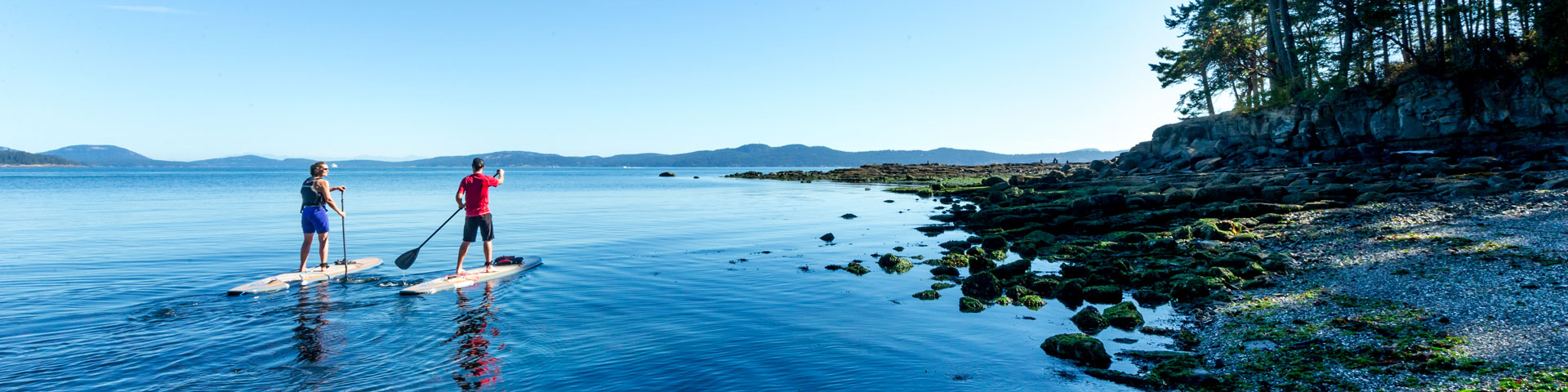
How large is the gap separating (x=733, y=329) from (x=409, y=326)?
4.51 m

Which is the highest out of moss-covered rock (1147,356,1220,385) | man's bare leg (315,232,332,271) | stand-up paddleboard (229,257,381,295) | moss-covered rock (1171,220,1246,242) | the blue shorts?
the blue shorts

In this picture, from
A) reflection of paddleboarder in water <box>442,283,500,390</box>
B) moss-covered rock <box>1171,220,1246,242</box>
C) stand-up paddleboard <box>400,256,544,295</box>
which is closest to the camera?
reflection of paddleboarder in water <box>442,283,500,390</box>

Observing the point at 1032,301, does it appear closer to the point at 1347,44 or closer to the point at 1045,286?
the point at 1045,286

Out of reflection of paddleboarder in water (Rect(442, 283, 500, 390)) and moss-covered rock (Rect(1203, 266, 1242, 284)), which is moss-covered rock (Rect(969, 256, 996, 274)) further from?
reflection of paddleboarder in water (Rect(442, 283, 500, 390))

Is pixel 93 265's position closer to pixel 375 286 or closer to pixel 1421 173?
pixel 375 286

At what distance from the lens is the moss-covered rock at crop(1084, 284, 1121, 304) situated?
11.4m

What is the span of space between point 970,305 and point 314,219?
39.4 ft

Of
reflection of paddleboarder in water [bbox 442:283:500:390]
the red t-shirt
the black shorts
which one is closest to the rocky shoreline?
reflection of paddleboarder in water [bbox 442:283:500:390]

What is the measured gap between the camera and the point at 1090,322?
9.77m

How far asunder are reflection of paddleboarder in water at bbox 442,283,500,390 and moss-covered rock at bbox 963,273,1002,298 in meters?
7.54

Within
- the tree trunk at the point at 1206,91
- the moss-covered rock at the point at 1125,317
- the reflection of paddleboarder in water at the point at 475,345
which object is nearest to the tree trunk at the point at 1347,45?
the tree trunk at the point at 1206,91

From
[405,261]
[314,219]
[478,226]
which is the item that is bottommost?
[405,261]

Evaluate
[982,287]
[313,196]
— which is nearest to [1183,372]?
[982,287]

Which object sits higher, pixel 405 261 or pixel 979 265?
pixel 405 261
